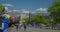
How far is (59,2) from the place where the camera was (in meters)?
49.5

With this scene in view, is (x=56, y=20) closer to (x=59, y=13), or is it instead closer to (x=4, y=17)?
(x=59, y=13)

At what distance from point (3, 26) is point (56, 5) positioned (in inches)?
1727

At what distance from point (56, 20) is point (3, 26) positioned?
4266 centimetres

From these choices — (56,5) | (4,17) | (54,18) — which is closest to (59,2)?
(56,5)

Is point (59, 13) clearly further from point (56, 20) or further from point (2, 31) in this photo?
point (2, 31)

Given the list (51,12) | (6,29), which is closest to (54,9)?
(51,12)

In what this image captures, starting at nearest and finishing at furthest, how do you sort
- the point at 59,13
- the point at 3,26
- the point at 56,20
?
the point at 3,26 → the point at 59,13 → the point at 56,20

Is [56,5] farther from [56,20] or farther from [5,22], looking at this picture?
[5,22]

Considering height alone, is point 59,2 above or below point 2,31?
above

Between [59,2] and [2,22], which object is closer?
[2,22]

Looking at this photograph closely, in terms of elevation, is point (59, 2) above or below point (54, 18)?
above

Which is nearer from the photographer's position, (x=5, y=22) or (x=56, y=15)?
(x=5, y=22)

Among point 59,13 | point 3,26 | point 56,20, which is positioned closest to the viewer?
point 3,26

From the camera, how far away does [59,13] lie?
45.6 m
